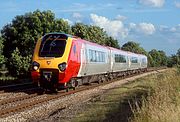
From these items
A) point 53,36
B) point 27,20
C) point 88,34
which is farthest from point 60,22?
point 53,36

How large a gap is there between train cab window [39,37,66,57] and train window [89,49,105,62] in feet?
14.8

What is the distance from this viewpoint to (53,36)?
922 inches

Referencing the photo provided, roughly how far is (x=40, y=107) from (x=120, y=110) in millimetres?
3496

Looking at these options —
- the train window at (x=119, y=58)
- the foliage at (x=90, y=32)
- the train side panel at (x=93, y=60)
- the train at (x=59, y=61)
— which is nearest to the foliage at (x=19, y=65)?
the train window at (x=119, y=58)

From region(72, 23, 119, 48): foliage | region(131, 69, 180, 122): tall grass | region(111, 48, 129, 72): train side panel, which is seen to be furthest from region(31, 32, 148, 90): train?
region(72, 23, 119, 48): foliage

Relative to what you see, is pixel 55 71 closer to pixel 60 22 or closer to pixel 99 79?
pixel 99 79

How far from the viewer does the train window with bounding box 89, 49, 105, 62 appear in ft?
90.4

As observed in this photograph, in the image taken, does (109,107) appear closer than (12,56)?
Yes

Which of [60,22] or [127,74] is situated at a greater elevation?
[60,22]

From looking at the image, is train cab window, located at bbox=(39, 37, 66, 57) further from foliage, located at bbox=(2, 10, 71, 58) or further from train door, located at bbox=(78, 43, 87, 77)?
foliage, located at bbox=(2, 10, 71, 58)

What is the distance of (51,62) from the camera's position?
22.4m

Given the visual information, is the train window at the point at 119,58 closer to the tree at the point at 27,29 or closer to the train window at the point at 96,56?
the train window at the point at 96,56

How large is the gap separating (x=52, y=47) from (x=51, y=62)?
97 centimetres

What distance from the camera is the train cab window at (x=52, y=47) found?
22812mm
